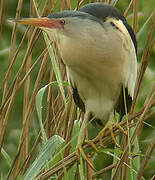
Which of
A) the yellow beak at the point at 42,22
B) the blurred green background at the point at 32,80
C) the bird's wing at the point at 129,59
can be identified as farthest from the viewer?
the blurred green background at the point at 32,80

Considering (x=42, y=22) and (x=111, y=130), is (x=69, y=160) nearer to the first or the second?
(x=111, y=130)

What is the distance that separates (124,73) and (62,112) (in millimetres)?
198

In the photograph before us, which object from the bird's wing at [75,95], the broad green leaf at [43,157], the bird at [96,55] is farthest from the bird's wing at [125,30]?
the broad green leaf at [43,157]

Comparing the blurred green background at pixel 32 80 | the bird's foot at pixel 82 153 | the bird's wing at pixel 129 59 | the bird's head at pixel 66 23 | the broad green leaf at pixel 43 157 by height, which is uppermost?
the bird's head at pixel 66 23

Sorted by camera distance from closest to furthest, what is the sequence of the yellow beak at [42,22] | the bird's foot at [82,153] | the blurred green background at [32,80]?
the yellow beak at [42,22] → the bird's foot at [82,153] → the blurred green background at [32,80]

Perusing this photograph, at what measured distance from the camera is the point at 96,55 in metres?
1.36

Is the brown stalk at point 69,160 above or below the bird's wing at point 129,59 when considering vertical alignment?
below

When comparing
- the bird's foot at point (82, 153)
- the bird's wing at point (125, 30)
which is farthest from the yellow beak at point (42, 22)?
the bird's foot at point (82, 153)

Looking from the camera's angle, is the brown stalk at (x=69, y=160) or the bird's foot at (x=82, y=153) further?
the bird's foot at (x=82, y=153)

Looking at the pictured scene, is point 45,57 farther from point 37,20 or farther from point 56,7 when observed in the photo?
point 37,20

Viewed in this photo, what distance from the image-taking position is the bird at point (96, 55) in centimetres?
126

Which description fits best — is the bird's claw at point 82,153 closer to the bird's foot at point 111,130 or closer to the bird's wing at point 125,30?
the bird's foot at point 111,130

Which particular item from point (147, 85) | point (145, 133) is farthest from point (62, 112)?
point (145, 133)

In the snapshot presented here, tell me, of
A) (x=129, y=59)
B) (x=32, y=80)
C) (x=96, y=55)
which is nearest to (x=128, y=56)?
(x=129, y=59)
